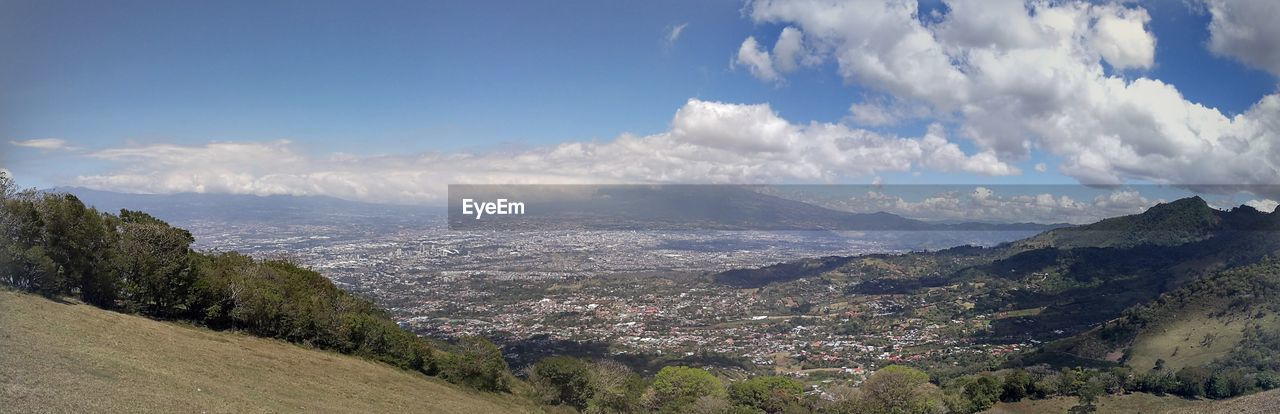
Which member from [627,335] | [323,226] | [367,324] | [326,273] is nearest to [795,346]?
[627,335]

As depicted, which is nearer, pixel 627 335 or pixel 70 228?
pixel 70 228

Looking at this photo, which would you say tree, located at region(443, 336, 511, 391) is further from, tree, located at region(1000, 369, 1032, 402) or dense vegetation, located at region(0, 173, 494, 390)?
tree, located at region(1000, 369, 1032, 402)

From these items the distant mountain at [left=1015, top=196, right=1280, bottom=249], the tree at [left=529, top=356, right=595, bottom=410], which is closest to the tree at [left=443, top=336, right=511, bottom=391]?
the tree at [left=529, top=356, right=595, bottom=410]

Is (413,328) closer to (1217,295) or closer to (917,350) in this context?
(917,350)

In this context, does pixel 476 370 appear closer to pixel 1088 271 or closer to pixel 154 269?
pixel 154 269

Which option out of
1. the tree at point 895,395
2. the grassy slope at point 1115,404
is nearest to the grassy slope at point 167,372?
the tree at point 895,395
